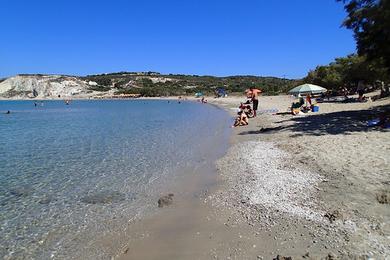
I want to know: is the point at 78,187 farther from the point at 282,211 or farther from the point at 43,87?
the point at 43,87

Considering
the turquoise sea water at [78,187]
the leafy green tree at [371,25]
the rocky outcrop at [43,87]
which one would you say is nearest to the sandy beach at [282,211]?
the turquoise sea water at [78,187]

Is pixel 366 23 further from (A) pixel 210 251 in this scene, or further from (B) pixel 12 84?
(B) pixel 12 84

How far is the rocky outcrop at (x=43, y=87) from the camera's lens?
603ft

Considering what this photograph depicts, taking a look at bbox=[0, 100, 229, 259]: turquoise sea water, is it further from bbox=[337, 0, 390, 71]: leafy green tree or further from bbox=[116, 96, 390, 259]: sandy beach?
bbox=[337, 0, 390, 71]: leafy green tree

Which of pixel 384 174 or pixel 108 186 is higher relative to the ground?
pixel 384 174

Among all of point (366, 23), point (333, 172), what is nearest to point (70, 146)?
point (333, 172)

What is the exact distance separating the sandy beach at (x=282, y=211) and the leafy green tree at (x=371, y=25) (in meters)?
6.17

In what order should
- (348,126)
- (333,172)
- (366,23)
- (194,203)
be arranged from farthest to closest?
1. (366,23)
2. (348,126)
3. (333,172)
4. (194,203)

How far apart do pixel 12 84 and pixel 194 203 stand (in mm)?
213569

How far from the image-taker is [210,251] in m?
5.90

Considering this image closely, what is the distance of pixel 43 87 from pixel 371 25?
624 feet

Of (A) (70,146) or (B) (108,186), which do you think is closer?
(B) (108,186)

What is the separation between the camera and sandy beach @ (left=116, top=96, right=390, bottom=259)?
579cm

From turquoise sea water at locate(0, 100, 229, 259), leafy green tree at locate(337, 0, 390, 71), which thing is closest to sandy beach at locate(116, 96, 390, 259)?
turquoise sea water at locate(0, 100, 229, 259)
